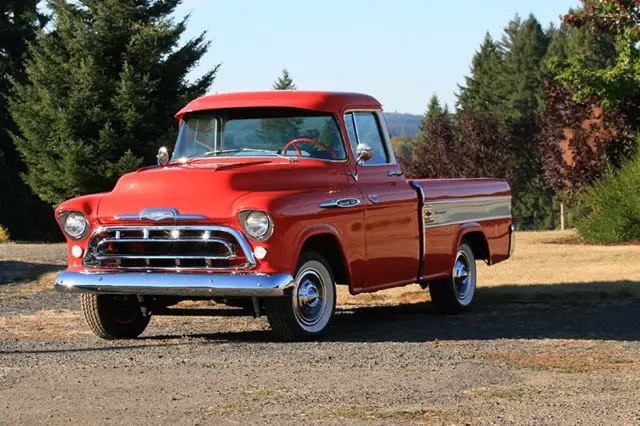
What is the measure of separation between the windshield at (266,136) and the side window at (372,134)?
0.44 metres

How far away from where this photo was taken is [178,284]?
8.97 meters

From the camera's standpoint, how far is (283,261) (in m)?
9.05

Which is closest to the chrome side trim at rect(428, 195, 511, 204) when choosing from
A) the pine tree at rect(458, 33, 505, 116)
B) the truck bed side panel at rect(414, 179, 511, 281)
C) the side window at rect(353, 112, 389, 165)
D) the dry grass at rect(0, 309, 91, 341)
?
the truck bed side panel at rect(414, 179, 511, 281)

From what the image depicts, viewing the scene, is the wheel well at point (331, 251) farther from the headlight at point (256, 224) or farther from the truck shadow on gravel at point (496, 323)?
the headlight at point (256, 224)

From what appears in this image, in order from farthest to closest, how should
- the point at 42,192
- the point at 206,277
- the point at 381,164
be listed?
1. the point at 42,192
2. the point at 381,164
3. the point at 206,277

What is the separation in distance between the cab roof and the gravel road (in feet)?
6.92

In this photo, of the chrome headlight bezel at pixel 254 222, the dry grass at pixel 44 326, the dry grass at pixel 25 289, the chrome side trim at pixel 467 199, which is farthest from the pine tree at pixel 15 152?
the chrome headlight bezel at pixel 254 222

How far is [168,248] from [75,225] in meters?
0.94

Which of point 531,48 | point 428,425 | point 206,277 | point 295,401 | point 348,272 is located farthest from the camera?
point 531,48

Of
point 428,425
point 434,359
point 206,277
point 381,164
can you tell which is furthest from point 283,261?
point 428,425

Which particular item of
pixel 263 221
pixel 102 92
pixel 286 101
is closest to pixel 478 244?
pixel 286 101

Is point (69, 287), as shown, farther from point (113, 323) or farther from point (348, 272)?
point (348, 272)

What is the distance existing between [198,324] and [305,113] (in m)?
2.48

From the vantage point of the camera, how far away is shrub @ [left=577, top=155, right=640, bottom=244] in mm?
24047
